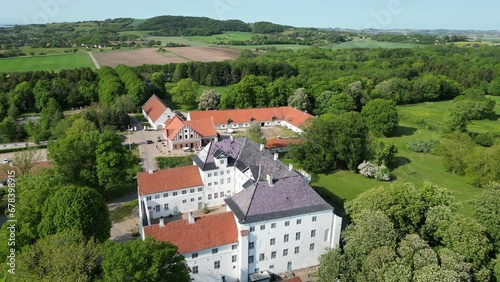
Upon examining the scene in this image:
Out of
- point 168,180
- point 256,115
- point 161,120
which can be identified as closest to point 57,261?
point 168,180

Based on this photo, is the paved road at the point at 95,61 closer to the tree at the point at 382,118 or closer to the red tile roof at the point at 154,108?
the red tile roof at the point at 154,108

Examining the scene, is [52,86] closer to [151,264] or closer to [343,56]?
[151,264]

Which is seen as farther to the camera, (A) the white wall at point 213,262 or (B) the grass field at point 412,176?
(B) the grass field at point 412,176

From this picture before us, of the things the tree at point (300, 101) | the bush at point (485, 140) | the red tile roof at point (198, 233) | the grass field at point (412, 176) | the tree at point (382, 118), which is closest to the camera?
the red tile roof at point (198, 233)

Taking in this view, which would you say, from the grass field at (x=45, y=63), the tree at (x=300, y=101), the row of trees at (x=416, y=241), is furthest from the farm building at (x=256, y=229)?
the grass field at (x=45, y=63)

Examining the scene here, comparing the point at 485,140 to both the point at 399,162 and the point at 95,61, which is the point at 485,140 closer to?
the point at 399,162

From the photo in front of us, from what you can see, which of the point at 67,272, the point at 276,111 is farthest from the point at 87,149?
the point at 276,111

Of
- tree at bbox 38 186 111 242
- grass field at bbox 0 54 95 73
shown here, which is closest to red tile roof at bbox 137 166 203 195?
tree at bbox 38 186 111 242
